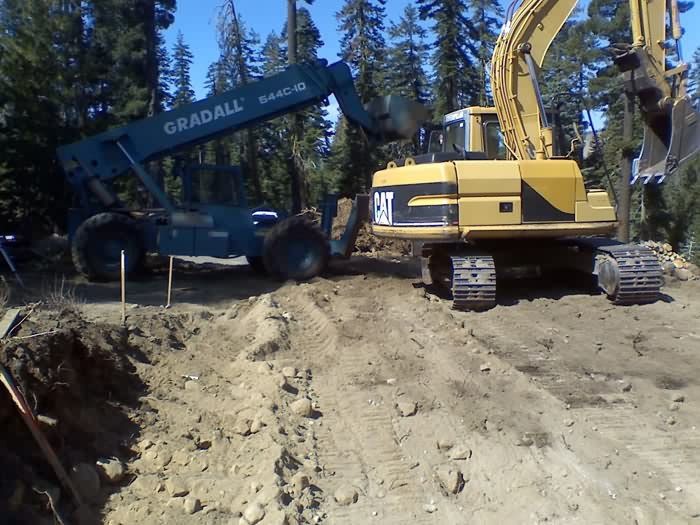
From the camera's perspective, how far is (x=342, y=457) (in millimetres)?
5043

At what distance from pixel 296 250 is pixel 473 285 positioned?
4742 millimetres

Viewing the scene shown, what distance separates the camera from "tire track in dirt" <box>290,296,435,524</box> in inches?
174

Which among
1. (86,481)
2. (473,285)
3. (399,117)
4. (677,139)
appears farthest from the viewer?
(399,117)

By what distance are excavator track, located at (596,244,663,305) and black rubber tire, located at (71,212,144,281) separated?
26.4ft

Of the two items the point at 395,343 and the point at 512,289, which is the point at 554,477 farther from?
the point at 512,289

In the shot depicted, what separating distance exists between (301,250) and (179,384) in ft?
21.8

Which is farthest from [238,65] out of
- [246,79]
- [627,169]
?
[627,169]

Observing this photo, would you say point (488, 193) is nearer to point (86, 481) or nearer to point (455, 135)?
point (455, 135)

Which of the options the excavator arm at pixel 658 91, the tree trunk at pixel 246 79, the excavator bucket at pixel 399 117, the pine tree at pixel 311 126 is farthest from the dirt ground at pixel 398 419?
the pine tree at pixel 311 126

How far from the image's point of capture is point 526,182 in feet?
29.9

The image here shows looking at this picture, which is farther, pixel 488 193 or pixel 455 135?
pixel 455 135

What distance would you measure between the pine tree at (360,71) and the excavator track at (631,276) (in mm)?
23311

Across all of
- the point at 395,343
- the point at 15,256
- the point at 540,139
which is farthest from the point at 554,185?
the point at 15,256

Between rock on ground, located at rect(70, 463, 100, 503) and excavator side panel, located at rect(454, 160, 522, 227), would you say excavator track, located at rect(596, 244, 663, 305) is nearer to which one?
excavator side panel, located at rect(454, 160, 522, 227)
